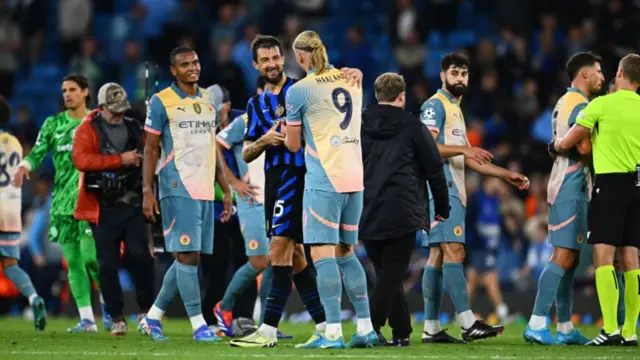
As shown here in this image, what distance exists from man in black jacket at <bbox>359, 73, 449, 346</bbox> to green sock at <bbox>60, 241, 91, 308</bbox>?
442cm

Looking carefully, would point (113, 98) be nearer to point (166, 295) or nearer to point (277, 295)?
point (166, 295)

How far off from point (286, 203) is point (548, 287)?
9.07ft

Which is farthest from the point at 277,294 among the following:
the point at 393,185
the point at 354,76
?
the point at 354,76

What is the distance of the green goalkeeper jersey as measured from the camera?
50.4ft

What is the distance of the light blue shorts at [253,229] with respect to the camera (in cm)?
1401

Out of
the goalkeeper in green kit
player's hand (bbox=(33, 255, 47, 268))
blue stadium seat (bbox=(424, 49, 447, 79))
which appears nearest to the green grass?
the goalkeeper in green kit

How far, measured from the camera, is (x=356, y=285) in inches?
444

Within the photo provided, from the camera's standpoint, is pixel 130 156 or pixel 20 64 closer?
pixel 130 156

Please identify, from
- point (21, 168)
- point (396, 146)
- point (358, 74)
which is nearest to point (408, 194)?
point (396, 146)

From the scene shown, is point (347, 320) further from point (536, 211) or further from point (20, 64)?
point (20, 64)

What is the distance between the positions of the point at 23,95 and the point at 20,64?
1099 mm

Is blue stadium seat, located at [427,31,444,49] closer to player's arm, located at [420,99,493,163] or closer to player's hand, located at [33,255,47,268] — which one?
player's hand, located at [33,255,47,268]

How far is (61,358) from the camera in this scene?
10.5 m

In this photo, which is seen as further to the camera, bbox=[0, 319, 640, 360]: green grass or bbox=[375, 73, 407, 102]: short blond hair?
bbox=[375, 73, 407, 102]: short blond hair
